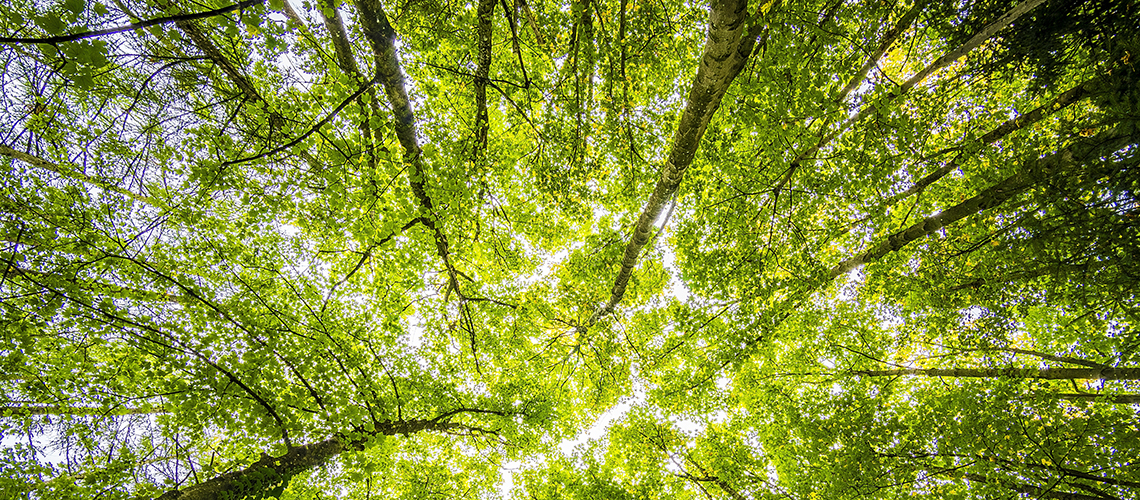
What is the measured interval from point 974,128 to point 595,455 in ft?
34.8

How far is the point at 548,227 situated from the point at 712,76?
4.41 meters

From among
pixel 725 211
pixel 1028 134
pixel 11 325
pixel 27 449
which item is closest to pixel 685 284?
pixel 725 211

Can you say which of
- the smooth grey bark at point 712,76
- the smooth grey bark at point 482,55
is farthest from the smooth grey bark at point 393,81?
the smooth grey bark at point 712,76

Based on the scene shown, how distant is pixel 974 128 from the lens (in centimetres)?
488

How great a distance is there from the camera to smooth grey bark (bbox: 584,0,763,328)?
2.73m

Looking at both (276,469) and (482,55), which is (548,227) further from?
(276,469)

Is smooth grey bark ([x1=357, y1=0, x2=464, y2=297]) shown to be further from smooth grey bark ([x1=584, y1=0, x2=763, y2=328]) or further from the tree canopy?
smooth grey bark ([x1=584, y1=0, x2=763, y2=328])

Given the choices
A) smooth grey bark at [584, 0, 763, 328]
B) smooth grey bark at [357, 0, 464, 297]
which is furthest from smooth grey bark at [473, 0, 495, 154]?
smooth grey bark at [584, 0, 763, 328]

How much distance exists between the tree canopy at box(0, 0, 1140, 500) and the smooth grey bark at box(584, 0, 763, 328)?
0.03 m

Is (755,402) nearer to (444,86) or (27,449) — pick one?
(444,86)

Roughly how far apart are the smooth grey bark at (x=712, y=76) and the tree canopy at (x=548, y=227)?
3 centimetres

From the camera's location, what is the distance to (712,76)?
128 inches

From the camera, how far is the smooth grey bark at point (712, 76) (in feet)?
8.96

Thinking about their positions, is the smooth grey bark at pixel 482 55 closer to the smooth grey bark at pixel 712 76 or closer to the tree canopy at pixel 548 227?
the tree canopy at pixel 548 227
